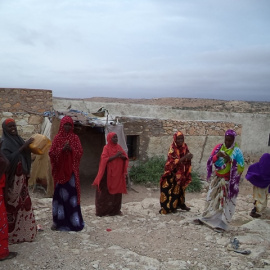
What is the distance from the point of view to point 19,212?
3697 mm

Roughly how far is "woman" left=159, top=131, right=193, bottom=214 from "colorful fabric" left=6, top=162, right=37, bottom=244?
2464 mm

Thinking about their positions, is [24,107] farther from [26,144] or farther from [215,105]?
[215,105]

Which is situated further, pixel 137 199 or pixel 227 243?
pixel 137 199

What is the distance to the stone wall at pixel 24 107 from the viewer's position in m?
9.48

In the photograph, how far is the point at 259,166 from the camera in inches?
236

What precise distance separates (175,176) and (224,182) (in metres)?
1.00

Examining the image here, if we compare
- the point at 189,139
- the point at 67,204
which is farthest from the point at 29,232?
the point at 189,139

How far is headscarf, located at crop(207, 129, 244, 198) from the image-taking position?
4.54m

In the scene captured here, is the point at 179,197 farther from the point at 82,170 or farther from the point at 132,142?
the point at 82,170

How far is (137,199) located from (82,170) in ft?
8.40

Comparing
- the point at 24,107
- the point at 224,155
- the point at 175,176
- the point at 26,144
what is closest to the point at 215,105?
the point at 24,107

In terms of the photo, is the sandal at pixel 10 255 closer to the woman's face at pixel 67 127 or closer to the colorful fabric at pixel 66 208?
the colorful fabric at pixel 66 208

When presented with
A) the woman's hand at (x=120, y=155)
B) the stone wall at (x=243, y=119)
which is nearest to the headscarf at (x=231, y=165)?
the woman's hand at (x=120, y=155)

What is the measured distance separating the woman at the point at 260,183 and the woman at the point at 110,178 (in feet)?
8.70
